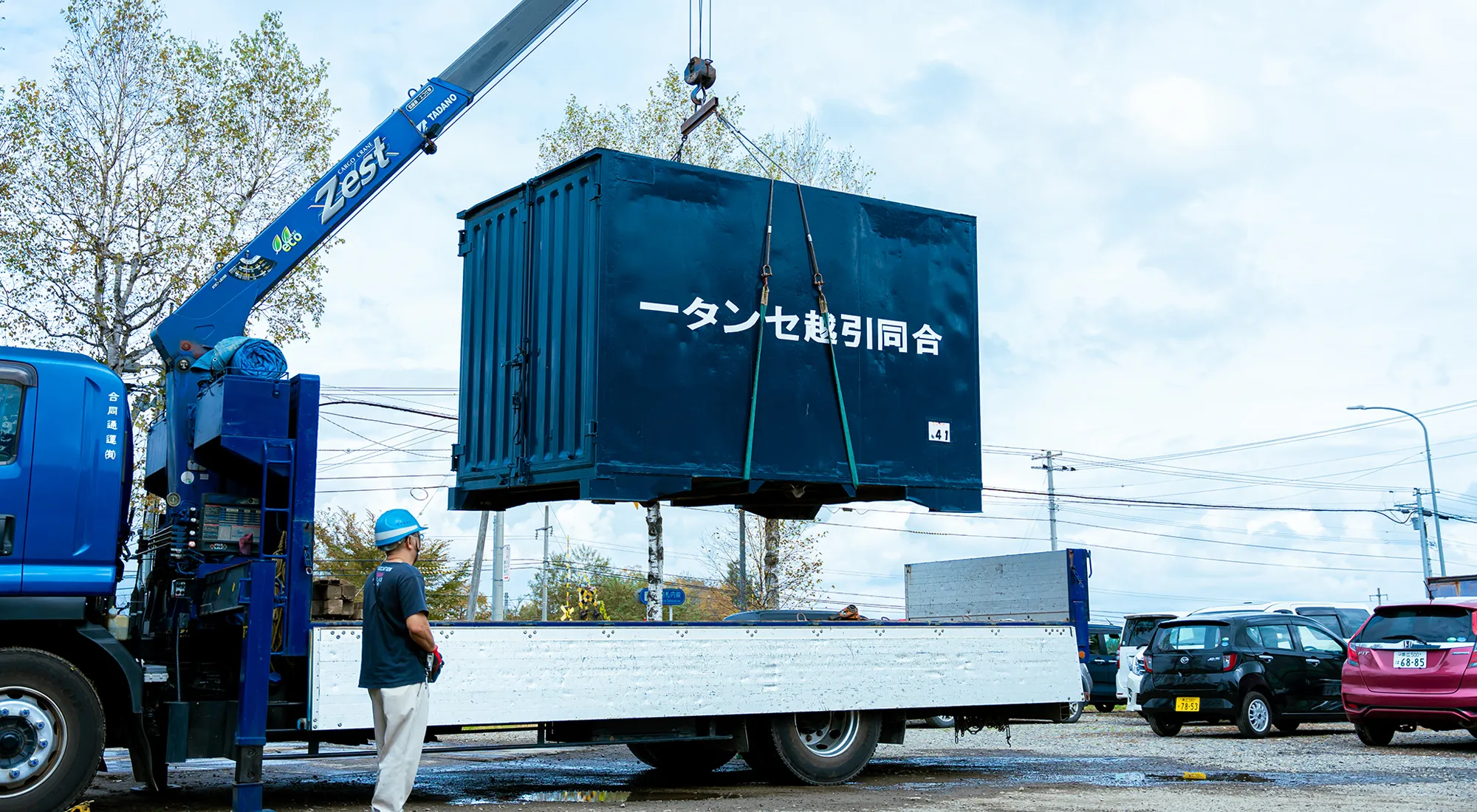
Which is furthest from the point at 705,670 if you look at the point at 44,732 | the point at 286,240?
the point at 286,240

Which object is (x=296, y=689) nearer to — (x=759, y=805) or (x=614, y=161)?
(x=759, y=805)

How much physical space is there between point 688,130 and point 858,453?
3491 mm

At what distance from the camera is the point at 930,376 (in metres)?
10.0

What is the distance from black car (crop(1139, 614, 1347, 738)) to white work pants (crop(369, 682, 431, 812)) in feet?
39.1

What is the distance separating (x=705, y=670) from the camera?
891 cm

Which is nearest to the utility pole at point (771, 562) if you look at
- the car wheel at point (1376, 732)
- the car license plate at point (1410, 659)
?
the car wheel at point (1376, 732)

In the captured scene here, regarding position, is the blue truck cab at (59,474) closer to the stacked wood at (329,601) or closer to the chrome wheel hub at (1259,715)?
the stacked wood at (329,601)

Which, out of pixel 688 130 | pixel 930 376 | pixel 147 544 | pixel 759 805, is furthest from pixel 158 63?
Answer: pixel 759 805

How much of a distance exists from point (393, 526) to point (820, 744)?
4.79m

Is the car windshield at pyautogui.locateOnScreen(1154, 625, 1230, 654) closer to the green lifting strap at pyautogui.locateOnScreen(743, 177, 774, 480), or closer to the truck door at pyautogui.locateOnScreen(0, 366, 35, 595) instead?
the green lifting strap at pyautogui.locateOnScreen(743, 177, 774, 480)

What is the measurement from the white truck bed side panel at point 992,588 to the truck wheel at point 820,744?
2292 millimetres

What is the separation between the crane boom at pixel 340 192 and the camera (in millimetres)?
9859

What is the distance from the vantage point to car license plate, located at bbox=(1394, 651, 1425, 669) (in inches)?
510

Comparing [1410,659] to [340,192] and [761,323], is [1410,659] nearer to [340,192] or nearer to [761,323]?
[761,323]
